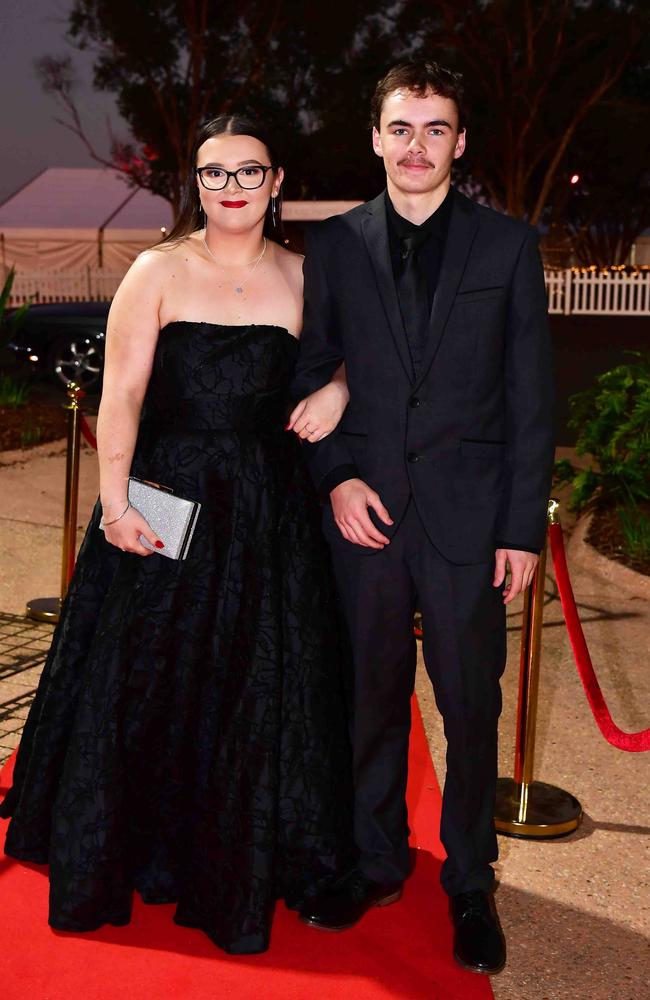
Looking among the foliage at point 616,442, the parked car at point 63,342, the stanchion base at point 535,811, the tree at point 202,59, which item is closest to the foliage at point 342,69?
the tree at point 202,59

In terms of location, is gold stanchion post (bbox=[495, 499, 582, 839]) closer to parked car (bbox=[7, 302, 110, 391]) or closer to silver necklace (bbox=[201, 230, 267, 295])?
silver necklace (bbox=[201, 230, 267, 295])

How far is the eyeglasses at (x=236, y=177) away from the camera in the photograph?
3078 mm

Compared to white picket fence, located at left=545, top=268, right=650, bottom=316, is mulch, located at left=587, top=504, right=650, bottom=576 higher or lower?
lower

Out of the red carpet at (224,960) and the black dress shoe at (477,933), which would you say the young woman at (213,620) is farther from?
the black dress shoe at (477,933)

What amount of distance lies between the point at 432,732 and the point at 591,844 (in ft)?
3.18

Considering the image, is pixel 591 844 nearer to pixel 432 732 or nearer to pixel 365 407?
pixel 432 732

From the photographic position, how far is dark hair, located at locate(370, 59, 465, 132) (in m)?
2.83

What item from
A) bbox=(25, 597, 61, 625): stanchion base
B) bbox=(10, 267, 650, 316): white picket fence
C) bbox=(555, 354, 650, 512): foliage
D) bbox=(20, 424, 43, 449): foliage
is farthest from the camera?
bbox=(10, 267, 650, 316): white picket fence

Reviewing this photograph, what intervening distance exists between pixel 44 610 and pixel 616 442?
3551 mm

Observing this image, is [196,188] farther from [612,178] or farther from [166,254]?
[612,178]

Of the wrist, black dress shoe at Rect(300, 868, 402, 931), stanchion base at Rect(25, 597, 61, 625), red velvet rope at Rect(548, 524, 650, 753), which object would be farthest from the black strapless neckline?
stanchion base at Rect(25, 597, 61, 625)

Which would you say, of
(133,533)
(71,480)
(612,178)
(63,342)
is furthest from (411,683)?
(612,178)

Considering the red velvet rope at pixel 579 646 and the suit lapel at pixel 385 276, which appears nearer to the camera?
the suit lapel at pixel 385 276

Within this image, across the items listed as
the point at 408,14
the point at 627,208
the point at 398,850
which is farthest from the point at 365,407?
the point at 627,208
